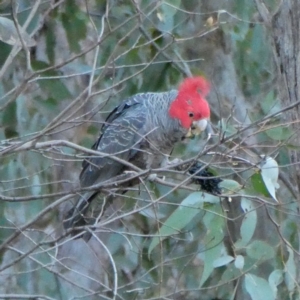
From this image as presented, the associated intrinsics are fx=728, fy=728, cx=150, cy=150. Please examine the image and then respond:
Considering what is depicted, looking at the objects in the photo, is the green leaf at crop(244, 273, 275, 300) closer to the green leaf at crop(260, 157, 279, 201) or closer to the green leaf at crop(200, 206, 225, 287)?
the green leaf at crop(200, 206, 225, 287)

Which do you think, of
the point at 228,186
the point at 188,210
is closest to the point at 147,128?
the point at 188,210

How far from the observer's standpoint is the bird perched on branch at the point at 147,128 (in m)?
2.32

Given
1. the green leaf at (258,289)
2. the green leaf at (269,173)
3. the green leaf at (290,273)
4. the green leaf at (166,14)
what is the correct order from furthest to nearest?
the green leaf at (166,14), the green leaf at (290,273), the green leaf at (258,289), the green leaf at (269,173)

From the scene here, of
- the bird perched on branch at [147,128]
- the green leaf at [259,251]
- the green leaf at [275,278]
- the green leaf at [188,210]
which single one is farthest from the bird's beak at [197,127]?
the green leaf at [275,278]

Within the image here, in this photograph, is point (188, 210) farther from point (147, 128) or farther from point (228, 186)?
point (147, 128)

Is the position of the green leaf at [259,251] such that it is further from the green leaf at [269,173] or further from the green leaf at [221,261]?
the green leaf at [269,173]

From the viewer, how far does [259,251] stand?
2.24 metres

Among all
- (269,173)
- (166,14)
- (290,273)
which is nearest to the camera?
(269,173)

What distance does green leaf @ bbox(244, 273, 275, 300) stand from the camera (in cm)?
→ 216

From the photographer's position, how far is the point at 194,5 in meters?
3.19

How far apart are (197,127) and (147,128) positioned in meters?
0.34

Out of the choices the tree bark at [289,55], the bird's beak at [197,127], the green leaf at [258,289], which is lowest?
the green leaf at [258,289]

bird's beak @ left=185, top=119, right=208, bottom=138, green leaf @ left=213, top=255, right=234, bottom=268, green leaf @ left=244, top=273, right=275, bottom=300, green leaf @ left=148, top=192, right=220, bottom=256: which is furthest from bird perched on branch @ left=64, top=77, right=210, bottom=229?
green leaf @ left=244, top=273, right=275, bottom=300

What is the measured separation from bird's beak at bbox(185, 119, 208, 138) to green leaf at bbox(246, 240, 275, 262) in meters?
0.40
